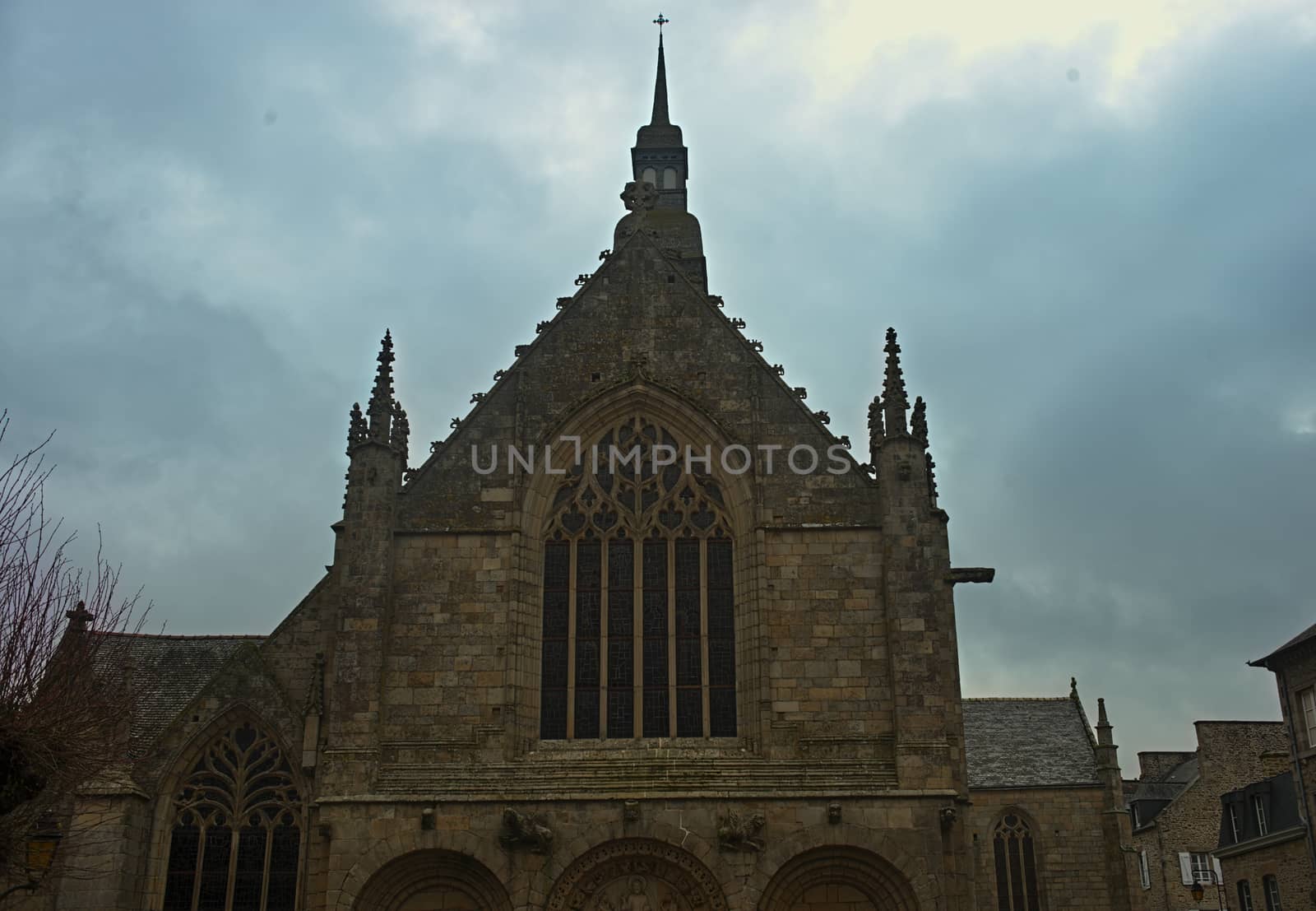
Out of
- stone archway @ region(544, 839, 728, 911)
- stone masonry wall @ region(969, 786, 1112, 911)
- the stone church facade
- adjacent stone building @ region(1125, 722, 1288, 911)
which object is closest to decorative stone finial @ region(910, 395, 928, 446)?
the stone church facade

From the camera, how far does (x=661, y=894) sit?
60.0 feet

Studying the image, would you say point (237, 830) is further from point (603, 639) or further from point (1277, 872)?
point (1277, 872)

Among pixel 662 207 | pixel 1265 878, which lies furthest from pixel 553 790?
pixel 1265 878

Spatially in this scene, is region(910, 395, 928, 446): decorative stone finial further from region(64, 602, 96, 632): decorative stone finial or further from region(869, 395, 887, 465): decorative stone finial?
region(64, 602, 96, 632): decorative stone finial

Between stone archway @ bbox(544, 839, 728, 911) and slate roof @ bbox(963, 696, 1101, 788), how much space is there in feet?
63.9

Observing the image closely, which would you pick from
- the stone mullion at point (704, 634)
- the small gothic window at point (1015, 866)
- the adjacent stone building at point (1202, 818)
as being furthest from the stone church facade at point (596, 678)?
the adjacent stone building at point (1202, 818)

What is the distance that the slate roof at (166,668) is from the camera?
20.8 metres

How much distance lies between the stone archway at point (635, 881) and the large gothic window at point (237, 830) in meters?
4.39

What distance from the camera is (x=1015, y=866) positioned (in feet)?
115

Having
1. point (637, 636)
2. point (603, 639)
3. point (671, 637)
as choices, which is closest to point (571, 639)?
point (603, 639)

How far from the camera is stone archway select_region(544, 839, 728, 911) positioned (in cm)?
1816

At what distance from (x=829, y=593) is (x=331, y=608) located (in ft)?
26.4

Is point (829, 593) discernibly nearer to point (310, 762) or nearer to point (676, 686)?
point (676, 686)

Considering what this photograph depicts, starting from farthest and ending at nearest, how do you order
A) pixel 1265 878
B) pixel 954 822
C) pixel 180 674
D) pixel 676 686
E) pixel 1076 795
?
pixel 1076 795
pixel 1265 878
pixel 180 674
pixel 676 686
pixel 954 822
